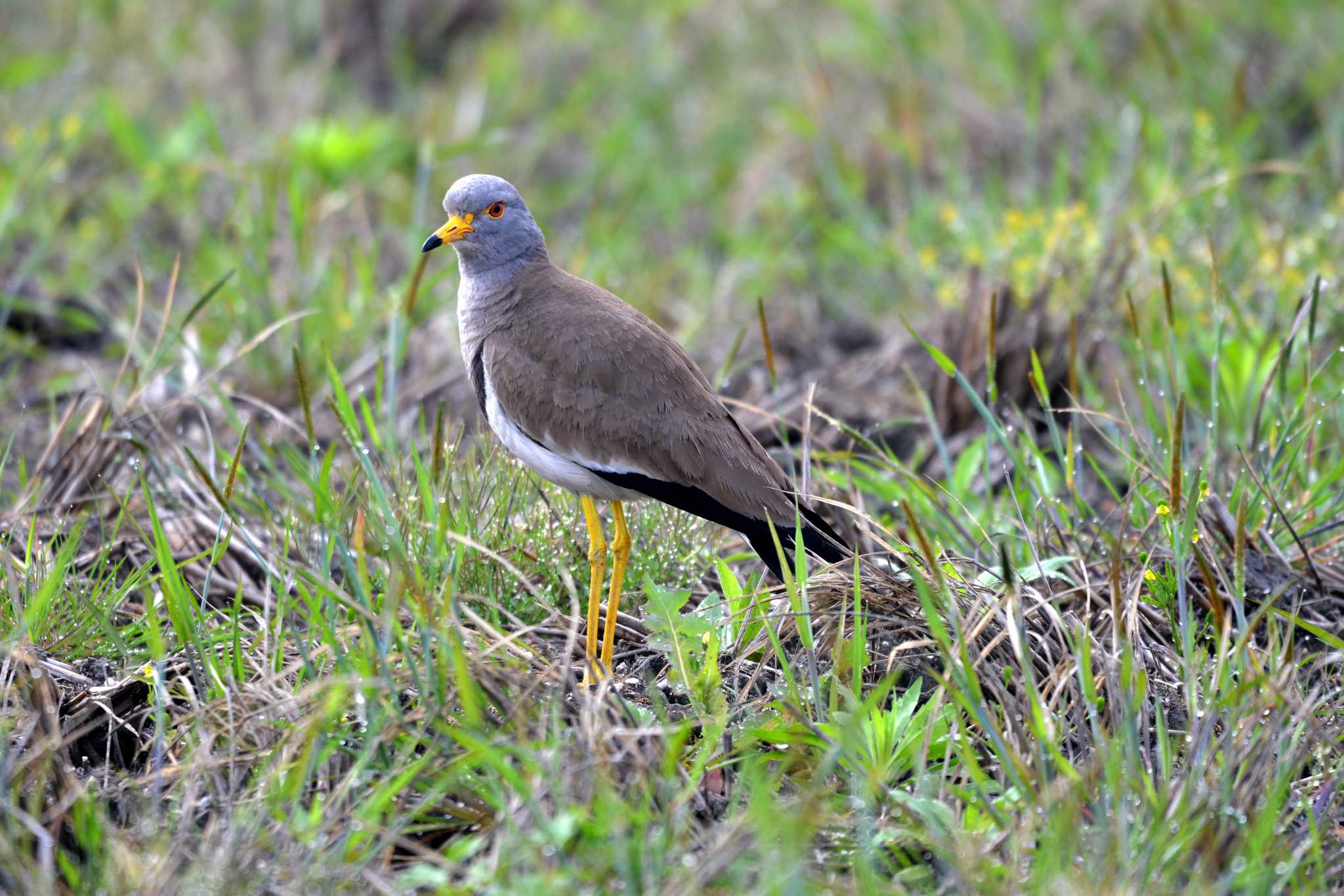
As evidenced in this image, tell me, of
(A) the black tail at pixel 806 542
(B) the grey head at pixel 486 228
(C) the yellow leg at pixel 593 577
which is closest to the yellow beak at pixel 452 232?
(B) the grey head at pixel 486 228

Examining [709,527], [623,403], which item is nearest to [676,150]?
[709,527]

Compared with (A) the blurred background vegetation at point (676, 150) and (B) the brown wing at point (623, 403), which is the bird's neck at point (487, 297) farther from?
(A) the blurred background vegetation at point (676, 150)

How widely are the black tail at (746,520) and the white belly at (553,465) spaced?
3cm

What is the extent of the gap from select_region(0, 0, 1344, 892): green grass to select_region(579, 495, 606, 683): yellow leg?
0.10 meters

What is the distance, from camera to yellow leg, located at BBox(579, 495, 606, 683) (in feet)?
9.78

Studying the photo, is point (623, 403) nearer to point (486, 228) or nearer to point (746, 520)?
point (746, 520)

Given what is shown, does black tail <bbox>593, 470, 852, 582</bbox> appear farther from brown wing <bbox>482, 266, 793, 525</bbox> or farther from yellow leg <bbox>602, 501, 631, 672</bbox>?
yellow leg <bbox>602, 501, 631, 672</bbox>

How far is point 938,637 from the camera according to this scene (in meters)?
2.49

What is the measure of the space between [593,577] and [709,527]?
530 millimetres

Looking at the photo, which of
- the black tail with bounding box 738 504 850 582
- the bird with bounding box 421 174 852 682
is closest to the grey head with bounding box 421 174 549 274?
the bird with bounding box 421 174 852 682

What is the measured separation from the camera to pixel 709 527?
3594 mm

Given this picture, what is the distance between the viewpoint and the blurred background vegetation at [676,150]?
4934 mm

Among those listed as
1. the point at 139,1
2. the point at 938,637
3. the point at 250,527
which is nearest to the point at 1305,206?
the point at 938,637

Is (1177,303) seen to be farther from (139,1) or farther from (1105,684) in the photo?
(139,1)
